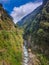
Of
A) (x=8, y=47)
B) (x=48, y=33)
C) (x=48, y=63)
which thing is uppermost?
(x=48, y=33)

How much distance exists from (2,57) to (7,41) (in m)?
11.7

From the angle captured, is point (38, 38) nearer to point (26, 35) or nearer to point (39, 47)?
point (39, 47)

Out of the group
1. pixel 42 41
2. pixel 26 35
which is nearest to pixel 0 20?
pixel 42 41

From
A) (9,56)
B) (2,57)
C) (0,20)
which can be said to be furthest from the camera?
(0,20)

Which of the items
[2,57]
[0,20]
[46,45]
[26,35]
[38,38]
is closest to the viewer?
[2,57]

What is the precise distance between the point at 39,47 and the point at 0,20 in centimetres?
3018

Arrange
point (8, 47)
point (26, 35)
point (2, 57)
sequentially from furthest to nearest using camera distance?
point (26, 35), point (8, 47), point (2, 57)

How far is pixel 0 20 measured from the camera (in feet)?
271

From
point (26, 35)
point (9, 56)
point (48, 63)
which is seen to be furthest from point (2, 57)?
point (26, 35)

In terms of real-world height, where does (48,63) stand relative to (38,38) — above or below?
below

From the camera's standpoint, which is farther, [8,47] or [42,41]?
[42,41]

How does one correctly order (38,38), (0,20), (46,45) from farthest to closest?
(38,38), (46,45), (0,20)

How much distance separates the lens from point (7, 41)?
221 ft

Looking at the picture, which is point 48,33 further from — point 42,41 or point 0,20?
point 0,20
